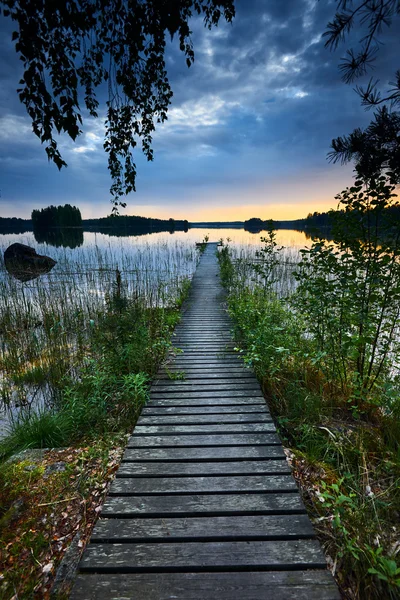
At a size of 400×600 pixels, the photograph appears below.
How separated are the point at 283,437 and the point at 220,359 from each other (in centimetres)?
177

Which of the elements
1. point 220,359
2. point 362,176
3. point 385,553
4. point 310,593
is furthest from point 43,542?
point 362,176

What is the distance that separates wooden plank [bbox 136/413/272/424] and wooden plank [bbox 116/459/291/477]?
0.55 m

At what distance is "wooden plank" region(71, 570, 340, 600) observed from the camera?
1.44 metres

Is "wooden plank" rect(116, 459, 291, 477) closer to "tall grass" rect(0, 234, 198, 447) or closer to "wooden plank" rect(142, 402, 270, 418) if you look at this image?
"wooden plank" rect(142, 402, 270, 418)

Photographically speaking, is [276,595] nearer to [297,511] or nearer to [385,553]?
[297,511]

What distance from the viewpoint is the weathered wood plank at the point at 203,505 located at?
191 centimetres

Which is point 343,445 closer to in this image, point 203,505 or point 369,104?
point 203,505

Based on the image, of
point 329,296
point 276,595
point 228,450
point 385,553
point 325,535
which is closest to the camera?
point 276,595

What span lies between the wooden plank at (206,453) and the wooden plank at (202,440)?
46mm

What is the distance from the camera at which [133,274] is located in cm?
1280

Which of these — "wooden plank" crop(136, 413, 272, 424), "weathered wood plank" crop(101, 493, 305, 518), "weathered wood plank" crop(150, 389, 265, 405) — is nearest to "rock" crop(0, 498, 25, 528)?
"weathered wood plank" crop(101, 493, 305, 518)

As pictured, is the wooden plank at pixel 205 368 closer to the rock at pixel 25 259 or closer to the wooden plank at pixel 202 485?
the wooden plank at pixel 202 485

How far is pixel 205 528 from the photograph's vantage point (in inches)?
70.5

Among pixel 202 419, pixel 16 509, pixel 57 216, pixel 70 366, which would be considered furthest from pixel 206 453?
pixel 57 216
